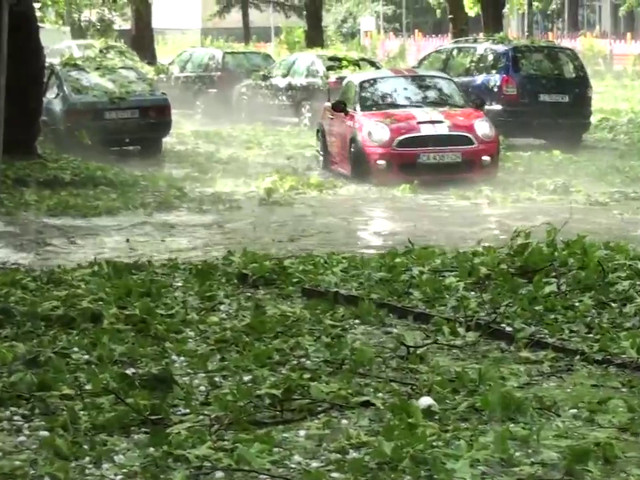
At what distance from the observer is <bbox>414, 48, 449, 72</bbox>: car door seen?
24156 mm

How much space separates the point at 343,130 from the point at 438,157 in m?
1.83

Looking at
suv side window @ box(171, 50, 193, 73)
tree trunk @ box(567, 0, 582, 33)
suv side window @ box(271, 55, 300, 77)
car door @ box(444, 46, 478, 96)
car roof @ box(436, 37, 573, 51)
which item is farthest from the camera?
Result: tree trunk @ box(567, 0, 582, 33)

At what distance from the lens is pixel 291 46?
5175cm

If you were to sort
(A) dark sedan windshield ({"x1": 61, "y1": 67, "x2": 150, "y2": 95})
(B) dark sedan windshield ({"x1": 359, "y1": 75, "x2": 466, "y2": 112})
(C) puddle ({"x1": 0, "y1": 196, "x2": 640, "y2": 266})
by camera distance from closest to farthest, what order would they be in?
(C) puddle ({"x1": 0, "y1": 196, "x2": 640, "y2": 266}) → (B) dark sedan windshield ({"x1": 359, "y1": 75, "x2": 466, "y2": 112}) → (A) dark sedan windshield ({"x1": 61, "y1": 67, "x2": 150, "y2": 95})

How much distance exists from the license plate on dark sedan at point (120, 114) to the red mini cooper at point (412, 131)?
452 centimetres

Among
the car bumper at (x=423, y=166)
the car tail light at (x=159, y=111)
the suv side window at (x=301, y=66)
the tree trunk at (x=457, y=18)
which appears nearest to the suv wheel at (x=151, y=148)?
→ the car tail light at (x=159, y=111)

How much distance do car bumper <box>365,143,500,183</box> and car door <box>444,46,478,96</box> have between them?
5164 millimetres

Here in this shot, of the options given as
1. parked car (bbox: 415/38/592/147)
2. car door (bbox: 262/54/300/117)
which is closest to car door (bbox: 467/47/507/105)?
parked car (bbox: 415/38/592/147)

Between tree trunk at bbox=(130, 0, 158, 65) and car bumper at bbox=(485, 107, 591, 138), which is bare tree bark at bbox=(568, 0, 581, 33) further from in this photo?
car bumper at bbox=(485, 107, 591, 138)

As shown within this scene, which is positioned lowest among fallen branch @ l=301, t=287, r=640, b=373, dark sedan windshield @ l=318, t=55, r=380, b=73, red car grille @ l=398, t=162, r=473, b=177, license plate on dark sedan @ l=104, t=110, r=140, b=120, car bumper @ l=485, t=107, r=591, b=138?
fallen branch @ l=301, t=287, r=640, b=373

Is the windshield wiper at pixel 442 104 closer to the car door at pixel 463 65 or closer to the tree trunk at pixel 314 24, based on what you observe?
the car door at pixel 463 65

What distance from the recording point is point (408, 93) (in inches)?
714

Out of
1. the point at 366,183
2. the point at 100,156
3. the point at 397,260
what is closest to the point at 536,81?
the point at 366,183

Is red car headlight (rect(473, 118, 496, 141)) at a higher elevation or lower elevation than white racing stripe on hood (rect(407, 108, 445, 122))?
lower
